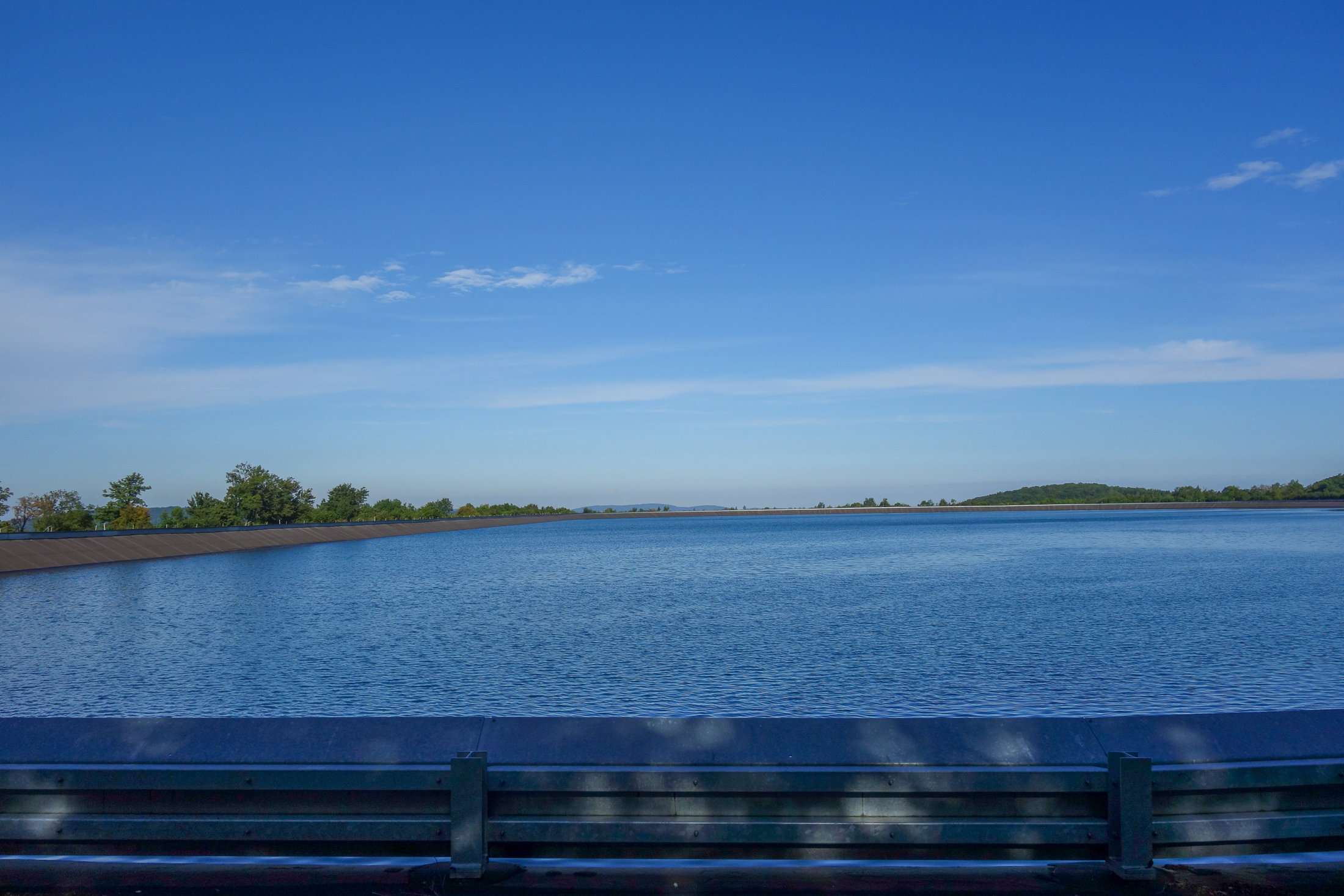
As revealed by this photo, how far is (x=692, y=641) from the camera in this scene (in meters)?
31.5

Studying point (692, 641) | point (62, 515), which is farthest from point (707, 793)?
point (62, 515)

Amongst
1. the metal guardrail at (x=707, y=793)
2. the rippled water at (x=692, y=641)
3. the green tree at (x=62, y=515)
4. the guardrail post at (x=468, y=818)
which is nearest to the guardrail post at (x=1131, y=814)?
the metal guardrail at (x=707, y=793)

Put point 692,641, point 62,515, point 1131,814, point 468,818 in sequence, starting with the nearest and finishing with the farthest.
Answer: point 1131,814
point 468,818
point 692,641
point 62,515

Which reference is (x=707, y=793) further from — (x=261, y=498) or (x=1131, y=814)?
(x=261, y=498)

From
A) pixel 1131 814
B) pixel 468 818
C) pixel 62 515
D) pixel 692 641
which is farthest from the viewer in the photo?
pixel 62 515

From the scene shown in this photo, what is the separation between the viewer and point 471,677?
25047 mm

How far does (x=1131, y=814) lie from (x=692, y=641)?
25507 mm

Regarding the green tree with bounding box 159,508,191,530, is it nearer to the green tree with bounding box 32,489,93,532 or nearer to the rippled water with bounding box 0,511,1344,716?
the green tree with bounding box 32,489,93,532

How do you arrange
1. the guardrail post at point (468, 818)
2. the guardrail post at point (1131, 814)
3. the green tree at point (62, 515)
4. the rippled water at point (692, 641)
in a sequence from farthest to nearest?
1. the green tree at point (62, 515)
2. the rippled water at point (692, 641)
3. the guardrail post at point (468, 818)
4. the guardrail post at point (1131, 814)

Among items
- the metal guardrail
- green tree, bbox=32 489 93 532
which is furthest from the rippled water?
green tree, bbox=32 489 93 532

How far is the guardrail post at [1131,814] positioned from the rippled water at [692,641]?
1318 centimetres

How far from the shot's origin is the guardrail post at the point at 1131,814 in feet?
20.8

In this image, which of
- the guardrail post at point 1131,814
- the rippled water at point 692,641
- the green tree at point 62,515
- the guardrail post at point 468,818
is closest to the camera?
the guardrail post at point 1131,814

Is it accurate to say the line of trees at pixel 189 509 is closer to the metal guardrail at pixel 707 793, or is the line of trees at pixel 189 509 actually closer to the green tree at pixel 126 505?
the green tree at pixel 126 505
